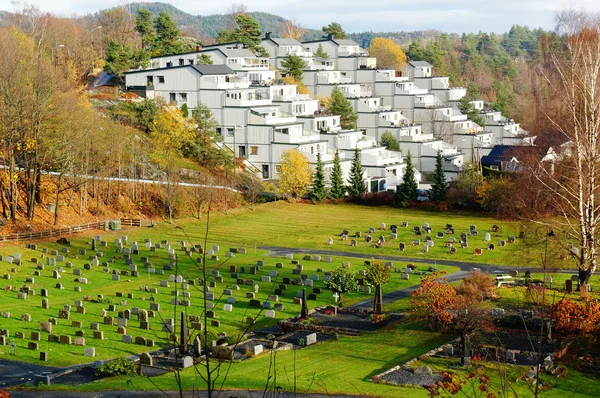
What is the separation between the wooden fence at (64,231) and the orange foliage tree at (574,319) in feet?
126

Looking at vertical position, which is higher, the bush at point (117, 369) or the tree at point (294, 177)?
the tree at point (294, 177)

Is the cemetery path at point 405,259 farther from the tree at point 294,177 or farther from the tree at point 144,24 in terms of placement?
the tree at point 144,24

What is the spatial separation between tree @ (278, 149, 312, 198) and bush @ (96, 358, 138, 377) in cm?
5010

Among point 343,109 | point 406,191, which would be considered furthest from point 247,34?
point 406,191

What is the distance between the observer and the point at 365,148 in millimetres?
100250

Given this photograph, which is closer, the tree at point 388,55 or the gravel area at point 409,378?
the gravel area at point 409,378

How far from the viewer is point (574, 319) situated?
1544 inches

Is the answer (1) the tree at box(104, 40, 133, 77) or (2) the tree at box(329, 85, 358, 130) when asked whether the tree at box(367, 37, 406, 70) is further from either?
(1) the tree at box(104, 40, 133, 77)

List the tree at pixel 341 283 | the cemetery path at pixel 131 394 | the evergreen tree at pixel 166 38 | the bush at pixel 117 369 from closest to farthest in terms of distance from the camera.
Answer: the cemetery path at pixel 131 394 < the bush at pixel 117 369 < the tree at pixel 341 283 < the evergreen tree at pixel 166 38

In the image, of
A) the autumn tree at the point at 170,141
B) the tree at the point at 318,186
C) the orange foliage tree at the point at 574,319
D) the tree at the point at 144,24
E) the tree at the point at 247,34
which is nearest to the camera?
the orange foliage tree at the point at 574,319

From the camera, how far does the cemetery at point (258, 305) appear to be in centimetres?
3559

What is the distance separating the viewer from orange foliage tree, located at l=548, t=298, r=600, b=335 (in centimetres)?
3900

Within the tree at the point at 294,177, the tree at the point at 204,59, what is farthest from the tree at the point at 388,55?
the tree at the point at 294,177

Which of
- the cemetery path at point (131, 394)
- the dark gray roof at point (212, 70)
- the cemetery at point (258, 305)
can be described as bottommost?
the cemetery at point (258, 305)
